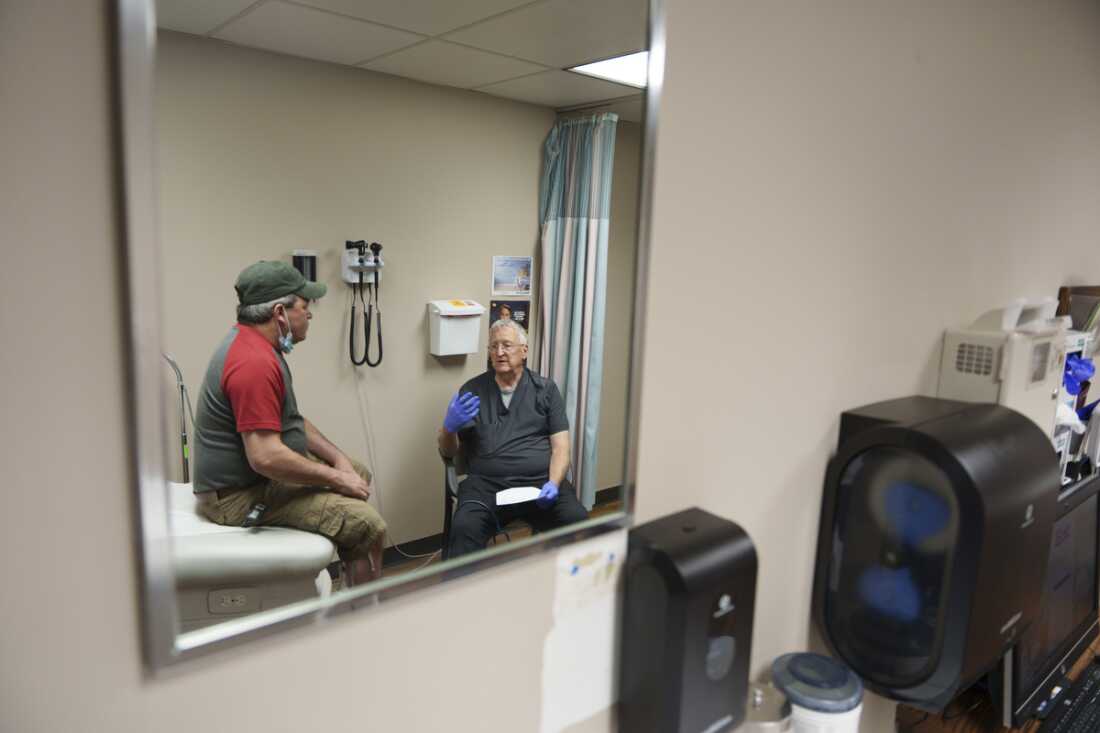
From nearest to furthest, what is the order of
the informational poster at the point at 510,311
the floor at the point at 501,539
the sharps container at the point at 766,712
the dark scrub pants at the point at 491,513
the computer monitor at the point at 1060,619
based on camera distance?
1. the floor at the point at 501,539
2. the dark scrub pants at the point at 491,513
3. the informational poster at the point at 510,311
4. the sharps container at the point at 766,712
5. the computer monitor at the point at 1060,619

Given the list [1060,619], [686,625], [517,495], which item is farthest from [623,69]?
[1060,619]

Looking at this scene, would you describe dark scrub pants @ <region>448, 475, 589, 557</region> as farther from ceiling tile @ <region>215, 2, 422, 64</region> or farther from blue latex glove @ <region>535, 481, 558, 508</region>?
ceiling tile @ <region>215, 2, 422, 64</region>

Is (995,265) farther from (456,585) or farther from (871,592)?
(456,585)

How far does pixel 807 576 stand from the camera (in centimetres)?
165

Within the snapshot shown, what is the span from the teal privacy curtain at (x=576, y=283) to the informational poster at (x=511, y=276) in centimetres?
3

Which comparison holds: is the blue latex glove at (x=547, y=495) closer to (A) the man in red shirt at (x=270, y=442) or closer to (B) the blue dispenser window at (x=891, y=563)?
(A) the man in red shirt at (x=270, y=442)

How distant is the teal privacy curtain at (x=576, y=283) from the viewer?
118cm

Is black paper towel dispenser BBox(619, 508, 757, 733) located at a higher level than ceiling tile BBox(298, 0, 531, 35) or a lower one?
lower

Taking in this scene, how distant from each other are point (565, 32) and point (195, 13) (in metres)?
0.61

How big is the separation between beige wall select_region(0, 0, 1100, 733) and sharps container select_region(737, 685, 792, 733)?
0.41ft

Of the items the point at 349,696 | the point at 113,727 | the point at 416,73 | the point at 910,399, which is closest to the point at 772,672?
the point at 910,399

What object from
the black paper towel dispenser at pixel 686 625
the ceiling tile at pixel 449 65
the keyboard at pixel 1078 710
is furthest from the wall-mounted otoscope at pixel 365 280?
the keyboard at pixel 1078 710

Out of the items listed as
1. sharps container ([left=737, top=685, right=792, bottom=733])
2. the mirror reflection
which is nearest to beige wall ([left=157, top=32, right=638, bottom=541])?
the mirror reflection

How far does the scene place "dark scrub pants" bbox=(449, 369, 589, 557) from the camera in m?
1.13
